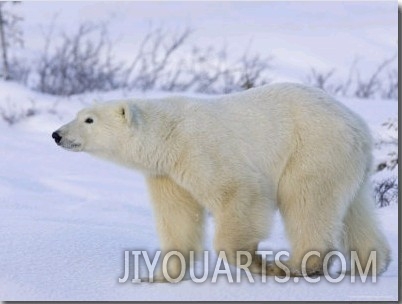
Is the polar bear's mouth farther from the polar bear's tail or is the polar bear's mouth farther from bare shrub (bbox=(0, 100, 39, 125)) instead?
bare shrub (bbox=(0, 100, 39, 125))

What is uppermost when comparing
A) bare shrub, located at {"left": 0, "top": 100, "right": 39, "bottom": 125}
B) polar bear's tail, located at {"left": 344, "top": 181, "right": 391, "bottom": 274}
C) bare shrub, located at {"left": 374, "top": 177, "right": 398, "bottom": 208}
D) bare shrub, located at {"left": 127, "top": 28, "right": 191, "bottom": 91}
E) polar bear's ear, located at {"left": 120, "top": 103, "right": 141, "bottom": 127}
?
polar bear's ear, located at {"left": 120, "top": 103, "right": 141, "bottom": 127}

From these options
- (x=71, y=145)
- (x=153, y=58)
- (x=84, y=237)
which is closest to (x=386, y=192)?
(x=84, y=237)

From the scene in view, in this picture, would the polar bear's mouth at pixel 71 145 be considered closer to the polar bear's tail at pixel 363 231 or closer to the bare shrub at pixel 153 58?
the polar bear's tail at pixel 363 231

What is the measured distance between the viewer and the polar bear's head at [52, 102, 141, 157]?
17.0 feet

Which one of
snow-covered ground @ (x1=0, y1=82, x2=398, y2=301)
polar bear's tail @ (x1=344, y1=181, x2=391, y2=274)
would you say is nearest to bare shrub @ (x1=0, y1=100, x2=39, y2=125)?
snow-covered ground @ (x1=0, y1=82, x2=398, y2=301)

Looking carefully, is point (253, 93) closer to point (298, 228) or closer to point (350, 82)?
point (298, 228)

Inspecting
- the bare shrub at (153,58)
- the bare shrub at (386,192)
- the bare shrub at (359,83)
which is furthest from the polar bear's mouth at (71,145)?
the bare shrub at (359,83)

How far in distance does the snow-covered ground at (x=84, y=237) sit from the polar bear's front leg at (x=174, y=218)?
238 millimetres

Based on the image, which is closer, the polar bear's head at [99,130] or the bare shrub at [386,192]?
the polar bear's head at [99,130]

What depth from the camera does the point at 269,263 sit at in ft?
16.2

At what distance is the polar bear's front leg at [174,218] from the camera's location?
17.1 ft

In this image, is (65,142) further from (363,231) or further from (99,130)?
(363,231)

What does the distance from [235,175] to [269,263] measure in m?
0.49

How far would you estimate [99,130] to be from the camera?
5207mm
